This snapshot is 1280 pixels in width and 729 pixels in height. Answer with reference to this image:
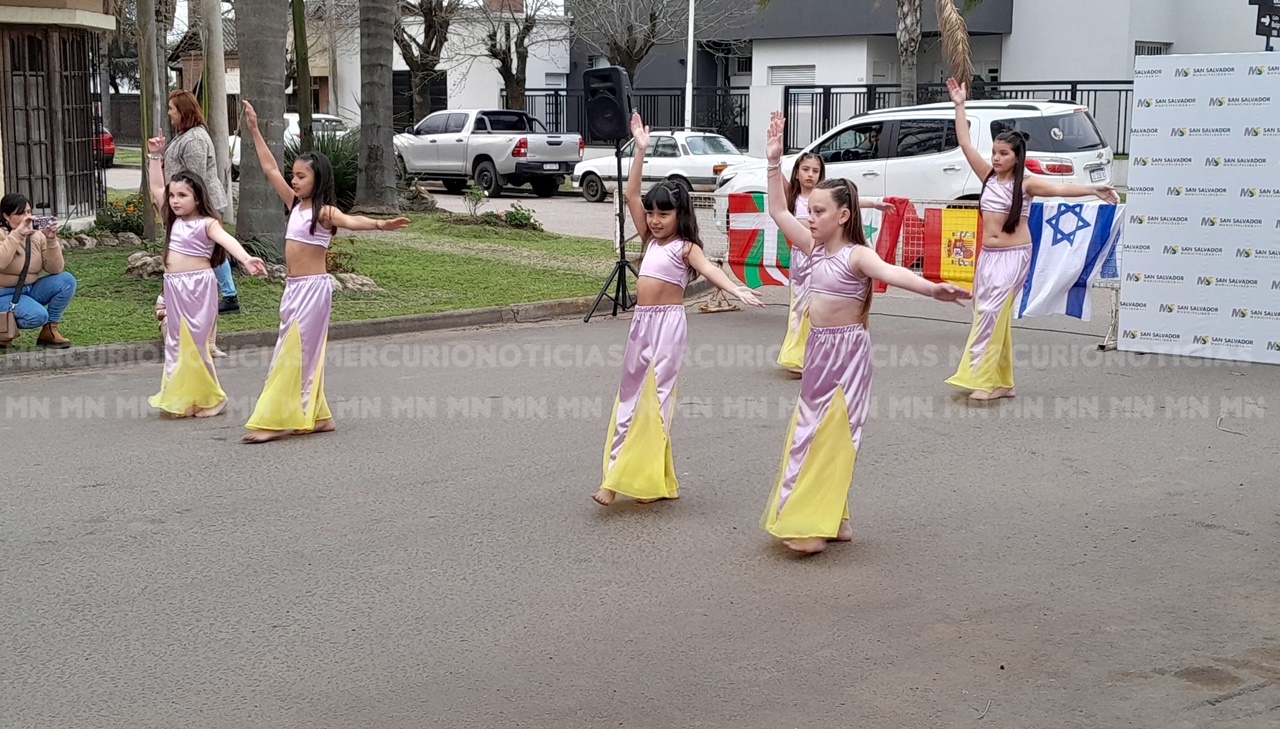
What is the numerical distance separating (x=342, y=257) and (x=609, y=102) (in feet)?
14.8

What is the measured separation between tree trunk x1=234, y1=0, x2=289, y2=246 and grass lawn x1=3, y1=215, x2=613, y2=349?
0.76 m

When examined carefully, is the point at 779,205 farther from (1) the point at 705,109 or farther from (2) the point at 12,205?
(1) the point at 705,109

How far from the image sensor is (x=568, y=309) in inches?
552

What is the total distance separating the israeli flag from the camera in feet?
38.1

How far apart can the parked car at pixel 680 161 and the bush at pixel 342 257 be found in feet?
30.5

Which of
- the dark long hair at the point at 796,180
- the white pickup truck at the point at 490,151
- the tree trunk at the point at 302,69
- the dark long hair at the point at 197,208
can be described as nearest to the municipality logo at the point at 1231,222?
the dark long hair at the point at 796,180

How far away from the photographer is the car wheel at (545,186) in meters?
30.5

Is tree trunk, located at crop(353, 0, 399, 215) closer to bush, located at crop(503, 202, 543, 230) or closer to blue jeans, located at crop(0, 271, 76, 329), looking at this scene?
bush, located at crop(503, 202, 543, 230)

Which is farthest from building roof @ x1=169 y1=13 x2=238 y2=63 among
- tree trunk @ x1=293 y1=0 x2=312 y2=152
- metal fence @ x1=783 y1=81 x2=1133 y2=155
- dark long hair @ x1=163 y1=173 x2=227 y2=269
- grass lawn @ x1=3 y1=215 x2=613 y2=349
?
dark long hair @ x1=163 y1=173 x2=227 y2=269

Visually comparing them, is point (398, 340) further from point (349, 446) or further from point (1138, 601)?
point (1138, 601)

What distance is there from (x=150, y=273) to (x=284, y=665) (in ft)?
34.2

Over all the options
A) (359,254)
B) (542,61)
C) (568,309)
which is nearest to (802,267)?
(568,309)

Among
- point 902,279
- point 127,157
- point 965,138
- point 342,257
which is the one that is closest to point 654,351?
point 902,279

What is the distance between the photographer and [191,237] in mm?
8703
